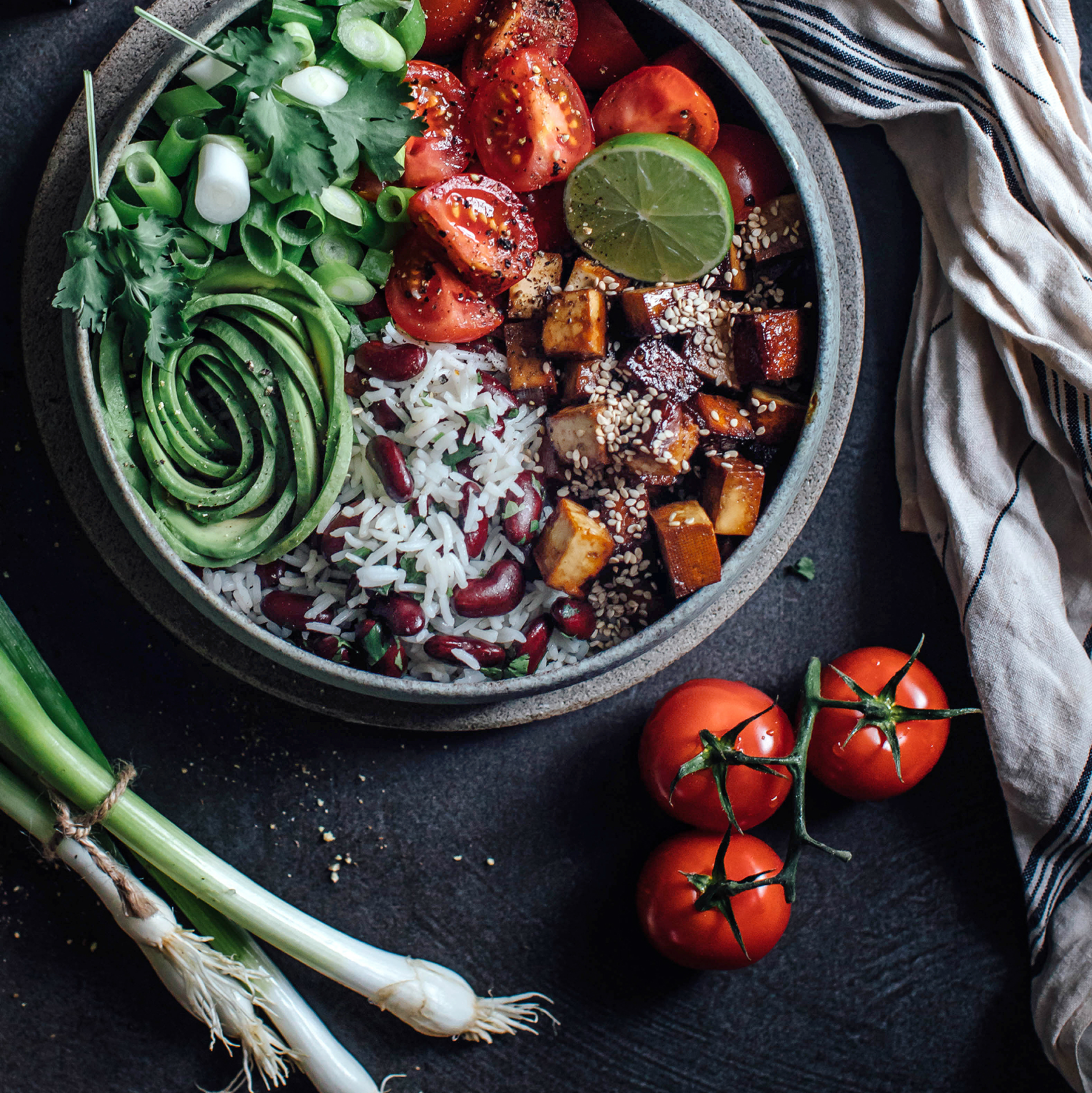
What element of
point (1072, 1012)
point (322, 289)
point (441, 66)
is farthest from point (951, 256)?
point (1072, 1012)

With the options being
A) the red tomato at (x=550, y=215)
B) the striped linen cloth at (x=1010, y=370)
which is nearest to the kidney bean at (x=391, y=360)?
the red tomato at (x=550, y=215)

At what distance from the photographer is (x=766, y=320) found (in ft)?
5.56

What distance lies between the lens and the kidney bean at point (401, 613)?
1688 millimetres

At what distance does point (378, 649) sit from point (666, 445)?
0.69 m

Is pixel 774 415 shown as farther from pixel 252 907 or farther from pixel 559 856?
pixel 252 907

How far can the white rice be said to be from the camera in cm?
170

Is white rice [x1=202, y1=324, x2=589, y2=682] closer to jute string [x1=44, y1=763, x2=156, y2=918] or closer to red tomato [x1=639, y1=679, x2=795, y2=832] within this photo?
red tomato [x1=639, y1=679, x2=795, y2=832]

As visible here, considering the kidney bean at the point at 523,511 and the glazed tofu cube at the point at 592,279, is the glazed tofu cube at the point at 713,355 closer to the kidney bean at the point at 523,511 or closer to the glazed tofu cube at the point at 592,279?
the glazed tofu cube at the point at 592,279

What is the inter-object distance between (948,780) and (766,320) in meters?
1.16

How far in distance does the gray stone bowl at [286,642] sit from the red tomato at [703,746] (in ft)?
0.38

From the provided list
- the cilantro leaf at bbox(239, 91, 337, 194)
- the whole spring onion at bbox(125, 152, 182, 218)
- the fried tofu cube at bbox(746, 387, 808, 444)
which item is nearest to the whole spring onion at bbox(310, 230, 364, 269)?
the cilantro leaf at bbox(239, 91, 337, 194)

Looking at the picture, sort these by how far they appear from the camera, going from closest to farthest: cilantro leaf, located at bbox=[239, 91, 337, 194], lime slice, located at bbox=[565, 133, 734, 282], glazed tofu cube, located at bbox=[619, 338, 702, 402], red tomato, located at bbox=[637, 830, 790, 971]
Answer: cilantro leaf, located at bbox=[239, 91, 337, 194], lime slice, located at bbox=[565, 133, 734, 282], glazed tofu cube, located at bbox=[619, 338, 702, 402], red tomato, located at bbox=[637, 830, 790, 971]

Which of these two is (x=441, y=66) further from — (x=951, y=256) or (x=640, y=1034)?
(x=640, y=1034)

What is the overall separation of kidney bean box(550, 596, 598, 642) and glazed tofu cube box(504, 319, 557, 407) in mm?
441
